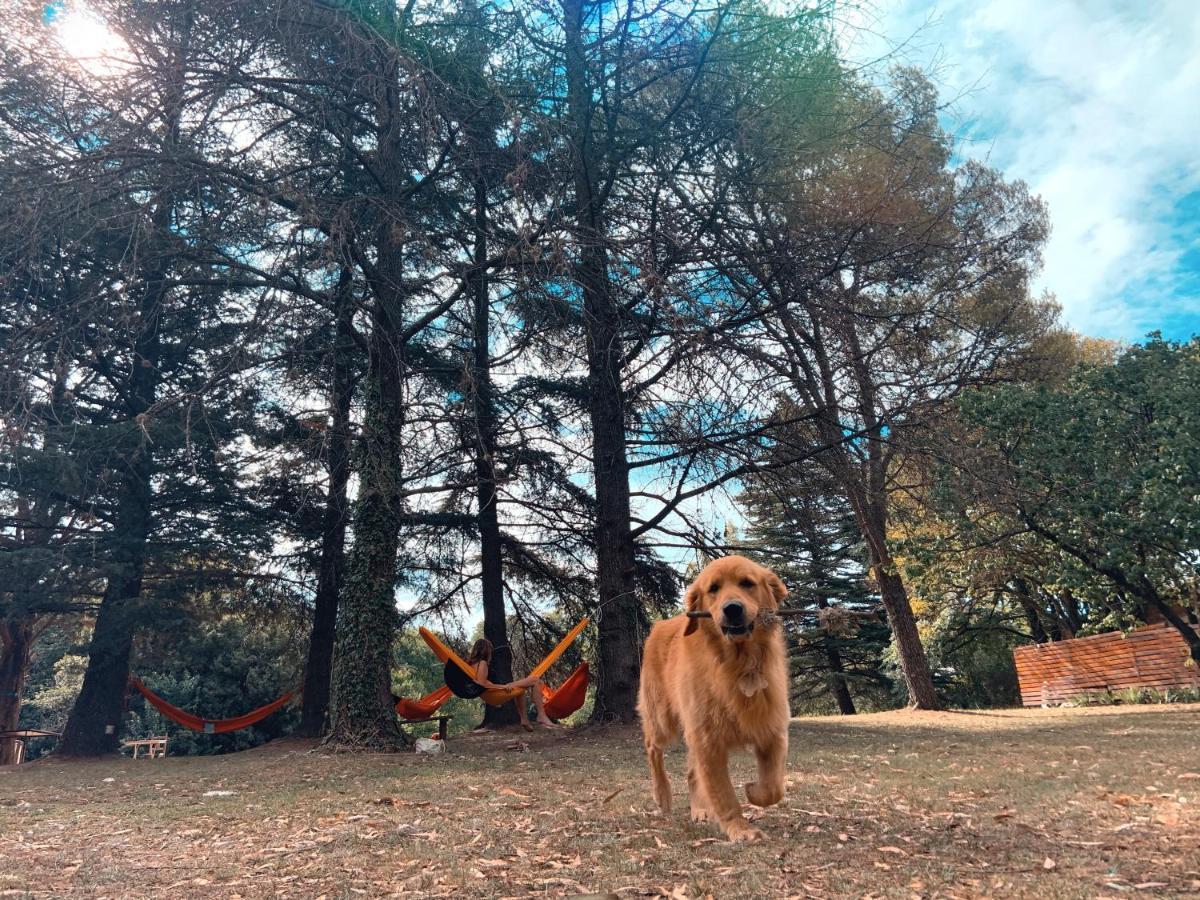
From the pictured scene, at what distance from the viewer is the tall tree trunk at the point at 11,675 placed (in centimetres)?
1370

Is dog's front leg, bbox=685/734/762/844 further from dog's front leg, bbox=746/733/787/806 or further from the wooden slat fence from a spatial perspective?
the wooden slat fence

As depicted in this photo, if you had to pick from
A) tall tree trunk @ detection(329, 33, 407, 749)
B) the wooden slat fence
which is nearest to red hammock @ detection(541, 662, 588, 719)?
tall tree trunk @ detection(329, 33, 407, 749)

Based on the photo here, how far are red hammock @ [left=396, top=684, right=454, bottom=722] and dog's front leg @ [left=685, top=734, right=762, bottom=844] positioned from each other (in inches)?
275

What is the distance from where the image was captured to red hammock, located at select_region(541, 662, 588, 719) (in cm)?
836

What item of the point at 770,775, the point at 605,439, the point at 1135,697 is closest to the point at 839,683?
the point at 1135,697

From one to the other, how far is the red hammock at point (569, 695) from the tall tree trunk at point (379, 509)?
5.90ft

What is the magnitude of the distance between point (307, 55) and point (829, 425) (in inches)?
292

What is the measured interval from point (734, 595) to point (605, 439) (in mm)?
6299

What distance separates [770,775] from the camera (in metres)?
3.19

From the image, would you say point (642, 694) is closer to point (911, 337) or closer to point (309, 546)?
point (911, 337)

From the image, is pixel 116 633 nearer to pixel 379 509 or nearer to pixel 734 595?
pixel 379 509

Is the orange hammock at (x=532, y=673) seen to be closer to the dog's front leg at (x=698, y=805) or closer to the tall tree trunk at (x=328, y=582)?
the tall tree trunk at (x=328, y=582)

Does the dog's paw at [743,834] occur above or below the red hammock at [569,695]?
below

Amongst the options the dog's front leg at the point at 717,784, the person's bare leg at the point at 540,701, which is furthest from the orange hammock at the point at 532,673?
the dog's front leg at the point at 717,784
